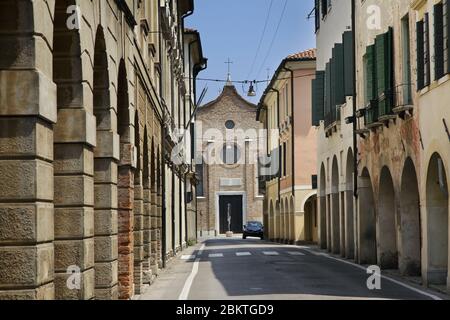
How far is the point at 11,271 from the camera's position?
8.12 metres

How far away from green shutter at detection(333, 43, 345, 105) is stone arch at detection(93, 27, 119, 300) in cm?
1948

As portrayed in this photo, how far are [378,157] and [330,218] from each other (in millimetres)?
10160

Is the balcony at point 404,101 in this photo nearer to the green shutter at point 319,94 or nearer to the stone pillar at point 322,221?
the green shutter at point 319,94

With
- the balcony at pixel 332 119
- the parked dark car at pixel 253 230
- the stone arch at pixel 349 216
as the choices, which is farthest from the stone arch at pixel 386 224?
the parked dark car at pixel 253 230

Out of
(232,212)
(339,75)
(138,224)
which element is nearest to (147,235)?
(138,224)

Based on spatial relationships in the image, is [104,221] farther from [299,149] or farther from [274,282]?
[299,149]


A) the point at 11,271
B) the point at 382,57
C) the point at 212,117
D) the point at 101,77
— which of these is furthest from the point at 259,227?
the point at 11,271

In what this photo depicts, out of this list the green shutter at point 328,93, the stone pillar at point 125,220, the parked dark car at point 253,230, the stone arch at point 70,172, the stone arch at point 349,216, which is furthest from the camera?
the parked dark car at point 253,230

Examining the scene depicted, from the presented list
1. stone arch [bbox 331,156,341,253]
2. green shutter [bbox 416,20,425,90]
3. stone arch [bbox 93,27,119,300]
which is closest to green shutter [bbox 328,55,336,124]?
stone arch [bbox 331,156,341,253]

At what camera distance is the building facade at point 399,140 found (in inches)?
776

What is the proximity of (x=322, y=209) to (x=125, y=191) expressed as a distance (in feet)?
79.6

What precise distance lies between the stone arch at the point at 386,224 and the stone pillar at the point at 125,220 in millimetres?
Answer: 10876

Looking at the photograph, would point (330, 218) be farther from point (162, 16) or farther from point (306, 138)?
point (306, 138)

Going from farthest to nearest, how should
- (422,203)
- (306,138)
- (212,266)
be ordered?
(306,138), (212,266), (422,203)
